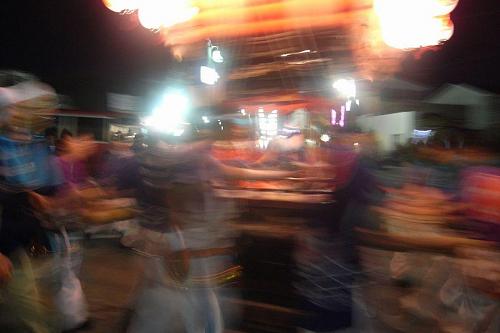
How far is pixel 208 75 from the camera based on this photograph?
120 inches

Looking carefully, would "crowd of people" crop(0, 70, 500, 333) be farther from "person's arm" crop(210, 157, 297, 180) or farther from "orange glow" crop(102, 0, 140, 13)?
"orange glow" crop(102, 0, 140, 13)

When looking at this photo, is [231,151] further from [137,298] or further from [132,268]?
[132,268]

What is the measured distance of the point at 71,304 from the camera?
3.91 m

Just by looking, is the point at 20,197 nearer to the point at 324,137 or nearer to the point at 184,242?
the point at 184,242

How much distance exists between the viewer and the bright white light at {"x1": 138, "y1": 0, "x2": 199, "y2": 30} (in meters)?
2.50

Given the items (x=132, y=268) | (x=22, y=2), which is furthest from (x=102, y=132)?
(x=132, y=268)

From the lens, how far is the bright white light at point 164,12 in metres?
2.50

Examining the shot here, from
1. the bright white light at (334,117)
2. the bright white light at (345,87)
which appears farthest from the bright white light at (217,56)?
the bright white light at (334,117)

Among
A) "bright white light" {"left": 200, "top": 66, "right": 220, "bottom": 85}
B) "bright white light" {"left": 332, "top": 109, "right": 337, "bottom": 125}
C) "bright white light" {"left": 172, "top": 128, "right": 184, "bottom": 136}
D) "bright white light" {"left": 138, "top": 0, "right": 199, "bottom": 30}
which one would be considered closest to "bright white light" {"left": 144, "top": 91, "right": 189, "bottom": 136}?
"bright white light" {"left": 172, "top": 128, "right": 184, "bottom": 136}

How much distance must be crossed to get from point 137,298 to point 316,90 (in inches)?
64.9

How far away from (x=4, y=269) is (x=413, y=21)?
2452 mm

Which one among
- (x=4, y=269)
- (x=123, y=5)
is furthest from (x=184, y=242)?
(x=123, y=5)

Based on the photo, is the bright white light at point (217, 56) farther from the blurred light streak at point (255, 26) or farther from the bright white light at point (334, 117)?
the bright white light at point (334, 117)

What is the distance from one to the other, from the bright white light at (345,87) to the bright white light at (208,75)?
74 centimetres
